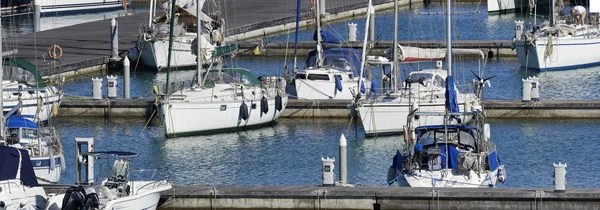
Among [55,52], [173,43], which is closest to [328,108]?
[173,43]

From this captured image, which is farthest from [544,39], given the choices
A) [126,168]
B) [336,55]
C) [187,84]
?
[126,168]

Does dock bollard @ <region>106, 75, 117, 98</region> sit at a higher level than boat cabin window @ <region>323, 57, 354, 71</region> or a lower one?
lower

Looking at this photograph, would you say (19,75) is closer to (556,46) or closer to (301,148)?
(301,148)

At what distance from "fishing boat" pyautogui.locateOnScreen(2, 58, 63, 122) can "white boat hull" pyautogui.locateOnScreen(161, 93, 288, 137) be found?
10.8 ft

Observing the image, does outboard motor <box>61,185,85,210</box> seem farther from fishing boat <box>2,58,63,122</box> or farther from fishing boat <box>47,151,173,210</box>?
fishing boat <box>2,58,63,122</box>

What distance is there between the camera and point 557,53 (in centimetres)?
6400

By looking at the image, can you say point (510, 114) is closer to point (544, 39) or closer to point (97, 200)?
point (544, 39)

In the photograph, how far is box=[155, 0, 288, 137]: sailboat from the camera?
49.8 meters

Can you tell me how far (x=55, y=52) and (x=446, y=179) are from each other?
28.6 metres

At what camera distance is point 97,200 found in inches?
1380

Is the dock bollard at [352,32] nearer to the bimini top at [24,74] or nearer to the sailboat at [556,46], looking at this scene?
the sailboat at [556,46]

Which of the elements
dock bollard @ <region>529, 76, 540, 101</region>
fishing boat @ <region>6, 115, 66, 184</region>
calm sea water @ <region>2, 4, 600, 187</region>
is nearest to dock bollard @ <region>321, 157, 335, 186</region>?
calm sea water @ <region>2, 4, 600, 187</region>

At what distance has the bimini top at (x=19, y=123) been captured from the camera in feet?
137

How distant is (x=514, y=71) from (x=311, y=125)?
48.1ft
